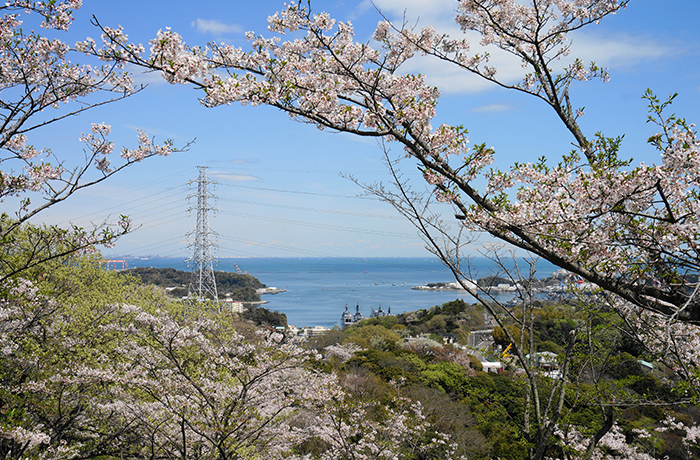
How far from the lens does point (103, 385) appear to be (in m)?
6.96

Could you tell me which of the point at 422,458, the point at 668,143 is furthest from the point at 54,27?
the point at 422,458

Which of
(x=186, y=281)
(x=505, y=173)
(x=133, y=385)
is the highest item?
(x=505, y=173)

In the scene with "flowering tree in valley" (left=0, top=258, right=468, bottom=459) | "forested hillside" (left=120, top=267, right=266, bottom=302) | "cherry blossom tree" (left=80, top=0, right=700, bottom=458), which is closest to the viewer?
"cherry blossom tree" (left=80, top=0, right=700, bottom=458)

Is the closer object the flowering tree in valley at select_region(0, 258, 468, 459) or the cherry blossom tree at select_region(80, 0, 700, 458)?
the cherry blossom tree at select_region(80, 0, 700, 458)

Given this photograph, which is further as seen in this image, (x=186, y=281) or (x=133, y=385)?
(x=186, y=281)

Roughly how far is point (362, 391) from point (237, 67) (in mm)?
13611

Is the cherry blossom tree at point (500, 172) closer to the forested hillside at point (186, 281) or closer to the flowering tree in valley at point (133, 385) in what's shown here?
the flowering tree in valley at point (133, 385)

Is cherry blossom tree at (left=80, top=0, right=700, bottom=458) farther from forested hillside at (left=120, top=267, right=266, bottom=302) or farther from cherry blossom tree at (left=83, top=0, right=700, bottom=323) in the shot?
forested hillside at (left=120, top=267, right=266, bottom=302)

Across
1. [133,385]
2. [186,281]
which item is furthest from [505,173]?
[186,281]

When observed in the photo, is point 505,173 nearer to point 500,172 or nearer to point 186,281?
point 500,172

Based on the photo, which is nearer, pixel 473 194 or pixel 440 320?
pixel 473 194

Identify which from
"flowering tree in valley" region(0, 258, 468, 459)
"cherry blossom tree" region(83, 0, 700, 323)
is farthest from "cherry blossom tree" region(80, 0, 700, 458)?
"flowering tree in valley" region(0, 258, 468, 459)

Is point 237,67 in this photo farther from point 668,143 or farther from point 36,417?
point 36,417

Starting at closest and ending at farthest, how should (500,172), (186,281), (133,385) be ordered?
(500,172) → (133,385) → (186,281)
